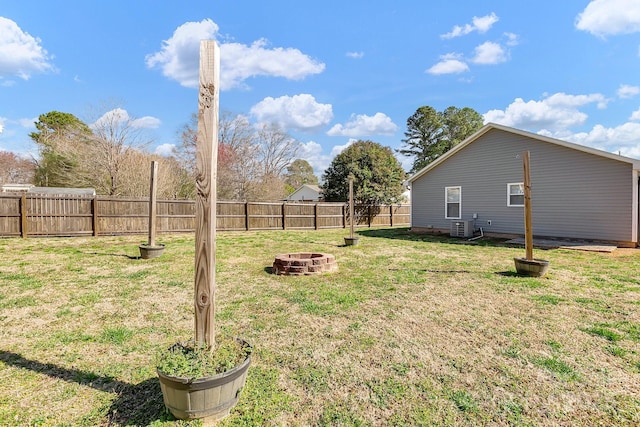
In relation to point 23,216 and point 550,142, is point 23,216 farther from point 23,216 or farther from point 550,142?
point 550,142

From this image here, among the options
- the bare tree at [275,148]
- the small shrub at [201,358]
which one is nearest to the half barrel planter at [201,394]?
the small shrub at [201,358]

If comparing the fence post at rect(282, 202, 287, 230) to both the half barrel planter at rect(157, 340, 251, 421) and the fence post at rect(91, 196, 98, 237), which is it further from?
the half barrel planter at rect(157, 340, 251, 421)

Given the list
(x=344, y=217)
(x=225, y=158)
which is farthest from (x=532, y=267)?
(x=225, y=158)

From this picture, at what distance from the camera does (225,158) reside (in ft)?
83.0

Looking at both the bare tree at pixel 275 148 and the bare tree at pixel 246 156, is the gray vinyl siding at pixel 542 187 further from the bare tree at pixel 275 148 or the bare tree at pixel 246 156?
the bare tree at pixel 275 148

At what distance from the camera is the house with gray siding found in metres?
9.16

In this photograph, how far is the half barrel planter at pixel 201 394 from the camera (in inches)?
71.4

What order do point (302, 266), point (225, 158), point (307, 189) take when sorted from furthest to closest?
point (307, 189) < point (225, 158) < point (302, 266)

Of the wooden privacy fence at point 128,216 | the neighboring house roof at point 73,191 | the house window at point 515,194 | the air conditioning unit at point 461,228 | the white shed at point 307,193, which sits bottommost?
the air conditioning unit at point 461,228

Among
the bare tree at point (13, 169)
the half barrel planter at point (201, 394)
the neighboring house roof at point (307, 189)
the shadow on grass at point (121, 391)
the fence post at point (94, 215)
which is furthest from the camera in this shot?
the neighboring house roof at point (307, 189)

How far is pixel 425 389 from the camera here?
89.7 inches

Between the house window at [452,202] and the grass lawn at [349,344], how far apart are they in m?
Result: 7.21

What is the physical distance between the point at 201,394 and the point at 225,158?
2520 cm

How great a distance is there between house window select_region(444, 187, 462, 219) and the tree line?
4.62 m
